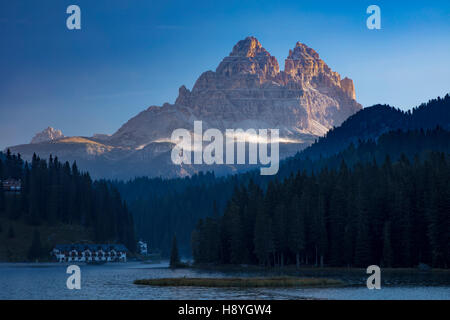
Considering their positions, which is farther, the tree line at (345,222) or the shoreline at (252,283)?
the tree line at (345,222)

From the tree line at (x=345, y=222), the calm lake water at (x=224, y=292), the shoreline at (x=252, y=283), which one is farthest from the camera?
the tree line at (x=345, y=222)

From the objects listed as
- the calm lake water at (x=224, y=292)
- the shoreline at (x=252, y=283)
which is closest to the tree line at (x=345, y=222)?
the calm lake water at (x=224, y=292)

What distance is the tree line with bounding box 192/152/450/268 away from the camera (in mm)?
143500

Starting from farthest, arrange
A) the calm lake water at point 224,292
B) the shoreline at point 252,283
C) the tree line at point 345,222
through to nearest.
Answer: the tree line at point 345,222 → the shoreline at point 252,283 → the calm lake water at point 224,292

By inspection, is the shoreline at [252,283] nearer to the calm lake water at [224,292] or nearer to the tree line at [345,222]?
the calm lake water at [224,292]

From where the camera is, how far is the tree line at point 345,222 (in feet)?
471

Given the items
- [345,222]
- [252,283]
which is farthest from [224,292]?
[345,222]

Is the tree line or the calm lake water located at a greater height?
the tree line

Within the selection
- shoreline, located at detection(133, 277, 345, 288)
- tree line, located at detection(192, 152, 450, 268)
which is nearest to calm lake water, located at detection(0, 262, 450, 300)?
shoreline, located at detection(133, 277, 345, 288)

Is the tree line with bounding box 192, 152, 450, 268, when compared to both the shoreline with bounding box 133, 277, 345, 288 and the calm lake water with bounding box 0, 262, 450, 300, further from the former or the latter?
the shoreline with bounding box 133, 277, 345, 288
